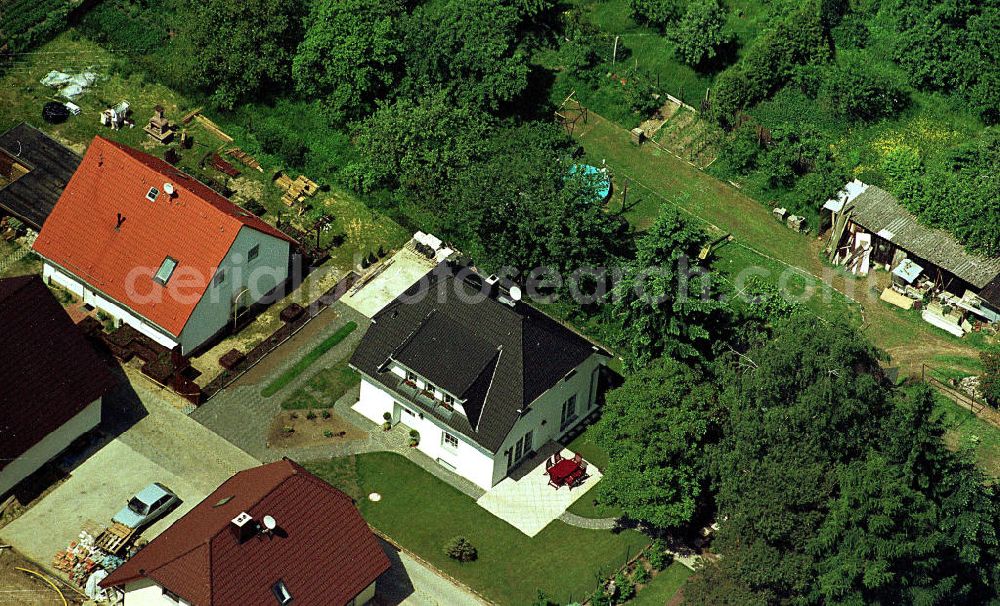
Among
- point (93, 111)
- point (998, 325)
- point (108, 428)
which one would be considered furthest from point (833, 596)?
point (93, 111)

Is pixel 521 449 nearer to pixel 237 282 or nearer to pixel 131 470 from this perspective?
pixel 237 282

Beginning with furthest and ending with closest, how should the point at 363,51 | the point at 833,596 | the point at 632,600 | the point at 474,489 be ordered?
the point at 363,51
the point at 474,489
the point at 632,600
the point at 833,596

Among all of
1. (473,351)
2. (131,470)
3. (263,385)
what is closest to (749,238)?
(473,351)

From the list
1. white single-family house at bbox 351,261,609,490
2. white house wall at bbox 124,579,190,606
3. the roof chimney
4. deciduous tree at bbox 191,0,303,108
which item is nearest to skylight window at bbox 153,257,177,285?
white single-family house at bbox 351,261,609,490

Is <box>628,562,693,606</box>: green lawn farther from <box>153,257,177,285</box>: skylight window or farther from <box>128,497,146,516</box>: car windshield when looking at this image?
<box>153,257,177,285</box>: skylight window

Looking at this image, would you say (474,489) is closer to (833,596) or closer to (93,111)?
(833,596)

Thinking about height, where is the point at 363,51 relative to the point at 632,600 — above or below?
above
